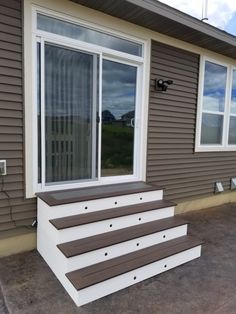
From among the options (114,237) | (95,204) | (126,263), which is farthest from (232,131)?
(126,263)

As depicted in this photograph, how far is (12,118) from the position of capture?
2.51m

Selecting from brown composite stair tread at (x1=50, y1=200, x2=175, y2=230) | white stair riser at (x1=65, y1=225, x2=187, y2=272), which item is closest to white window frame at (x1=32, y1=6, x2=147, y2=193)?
brown composite stair tread at (x1=50, y1=200, x2=175, y2=230)

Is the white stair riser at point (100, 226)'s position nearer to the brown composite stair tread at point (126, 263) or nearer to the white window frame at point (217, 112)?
the brown composite stair tread at point (126, 263)

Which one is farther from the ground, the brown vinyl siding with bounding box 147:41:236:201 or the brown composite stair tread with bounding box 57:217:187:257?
the brown vinyl siding with bounding box 147:41:236:201

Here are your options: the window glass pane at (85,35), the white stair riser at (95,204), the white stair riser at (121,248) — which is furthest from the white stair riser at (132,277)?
the window glass pane at (85,35)

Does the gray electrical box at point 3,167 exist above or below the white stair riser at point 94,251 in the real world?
above

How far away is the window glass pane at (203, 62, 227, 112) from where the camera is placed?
432cm

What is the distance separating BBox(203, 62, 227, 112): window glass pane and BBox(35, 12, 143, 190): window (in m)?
1.51

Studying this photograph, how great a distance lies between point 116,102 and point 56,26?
43.8 inches

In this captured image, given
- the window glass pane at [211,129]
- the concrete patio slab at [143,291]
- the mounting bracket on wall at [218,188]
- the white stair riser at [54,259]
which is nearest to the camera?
the concrete patio slab at [143,291]

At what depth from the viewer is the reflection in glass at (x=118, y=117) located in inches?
125

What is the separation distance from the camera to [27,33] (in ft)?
8.15

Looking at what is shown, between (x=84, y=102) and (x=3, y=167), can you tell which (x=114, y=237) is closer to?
(x=3, y=167)

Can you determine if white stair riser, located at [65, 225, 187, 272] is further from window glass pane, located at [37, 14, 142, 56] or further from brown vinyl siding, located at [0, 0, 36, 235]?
window glass pane, located at [37, 14, 142, 56]
